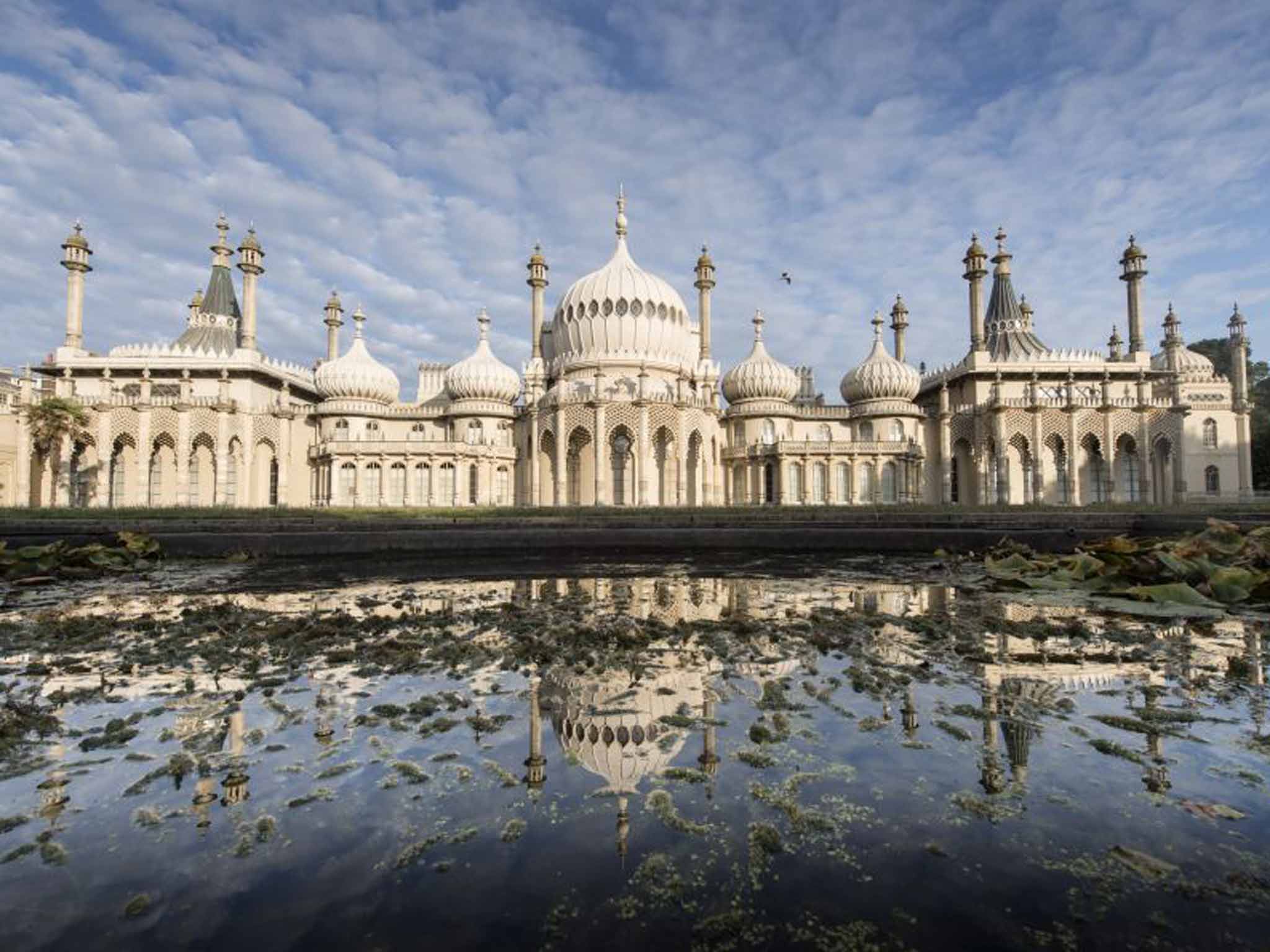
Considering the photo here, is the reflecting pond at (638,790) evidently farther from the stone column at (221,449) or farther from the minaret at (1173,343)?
the minaret at (1173,343)

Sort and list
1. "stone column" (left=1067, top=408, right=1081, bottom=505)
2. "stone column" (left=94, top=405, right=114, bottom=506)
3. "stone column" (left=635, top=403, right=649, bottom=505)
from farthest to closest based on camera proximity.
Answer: "stone column" (left=1067, top=408, right=1081, bottom=505)
"stone column" (left=94, top=405, right=114, bottom=506)
"stone column" (left=635, top=403, right=649, bottom=505)

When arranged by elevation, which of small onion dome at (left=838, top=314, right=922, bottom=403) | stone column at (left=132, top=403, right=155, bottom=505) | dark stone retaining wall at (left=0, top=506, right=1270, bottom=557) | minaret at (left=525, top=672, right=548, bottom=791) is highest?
small onion dome at (left=838, top=314, right=922, bottom=403)

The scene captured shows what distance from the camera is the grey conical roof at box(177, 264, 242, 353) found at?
1884 inches

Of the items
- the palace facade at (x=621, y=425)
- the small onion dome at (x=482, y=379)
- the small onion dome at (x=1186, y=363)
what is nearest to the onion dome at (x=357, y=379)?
the palace facade at (x=621, y=425)

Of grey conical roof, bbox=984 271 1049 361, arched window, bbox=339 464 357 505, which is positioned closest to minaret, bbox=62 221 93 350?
arched window, bbox=339 464 357 505

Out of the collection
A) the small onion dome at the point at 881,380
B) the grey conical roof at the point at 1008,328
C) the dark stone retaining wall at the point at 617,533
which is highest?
the grey conical roof at the point at 1008,328

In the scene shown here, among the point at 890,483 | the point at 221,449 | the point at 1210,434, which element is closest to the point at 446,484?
the point at 221,449

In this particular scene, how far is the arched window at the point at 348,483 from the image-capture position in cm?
4072

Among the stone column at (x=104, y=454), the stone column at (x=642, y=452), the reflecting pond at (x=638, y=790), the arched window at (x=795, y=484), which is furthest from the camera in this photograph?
the arched window at (x=795, y=484)

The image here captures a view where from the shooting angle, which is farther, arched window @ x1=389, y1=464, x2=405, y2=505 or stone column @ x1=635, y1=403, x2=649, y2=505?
arched window @ x1=389, y1=464, x2=405, y2=505

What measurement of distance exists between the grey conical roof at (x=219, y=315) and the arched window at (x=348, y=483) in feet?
45.9

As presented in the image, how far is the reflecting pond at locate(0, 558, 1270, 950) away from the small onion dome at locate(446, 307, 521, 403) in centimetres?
3799

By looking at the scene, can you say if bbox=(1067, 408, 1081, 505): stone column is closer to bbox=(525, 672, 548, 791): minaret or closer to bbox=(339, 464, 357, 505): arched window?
bbox=(339, 464, 357, 505): arched window

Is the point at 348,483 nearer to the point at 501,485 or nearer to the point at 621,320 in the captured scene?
the point at 501,485
